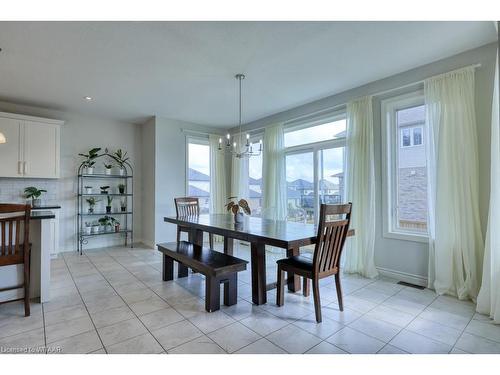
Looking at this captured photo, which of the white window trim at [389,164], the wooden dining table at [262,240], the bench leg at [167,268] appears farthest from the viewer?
the white window trim at [389,164]

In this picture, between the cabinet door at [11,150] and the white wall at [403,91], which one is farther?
the cabinet door at [11,150]

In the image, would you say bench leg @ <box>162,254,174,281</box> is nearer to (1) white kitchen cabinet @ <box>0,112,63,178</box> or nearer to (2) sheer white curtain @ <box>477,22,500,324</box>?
(1) white kitchen cabinet @ <box>0,112,63,178</box>

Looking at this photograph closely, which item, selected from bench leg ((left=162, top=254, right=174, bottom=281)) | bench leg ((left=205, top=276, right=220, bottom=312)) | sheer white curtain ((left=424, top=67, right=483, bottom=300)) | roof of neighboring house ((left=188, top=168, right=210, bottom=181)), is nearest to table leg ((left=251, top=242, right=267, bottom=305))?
bench leg ((left=205, top=276, right=220, bottom=312))

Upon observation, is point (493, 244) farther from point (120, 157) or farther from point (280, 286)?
point (120, 157)

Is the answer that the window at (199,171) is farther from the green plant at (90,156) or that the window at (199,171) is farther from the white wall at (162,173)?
the green plant at (90,156)

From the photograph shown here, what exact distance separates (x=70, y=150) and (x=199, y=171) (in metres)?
2.56

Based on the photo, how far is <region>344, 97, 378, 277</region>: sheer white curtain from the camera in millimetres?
3648

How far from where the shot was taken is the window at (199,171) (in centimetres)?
603

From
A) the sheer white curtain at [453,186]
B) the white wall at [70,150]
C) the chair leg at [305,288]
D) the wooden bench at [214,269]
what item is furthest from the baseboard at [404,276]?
the white wall at [70,150]

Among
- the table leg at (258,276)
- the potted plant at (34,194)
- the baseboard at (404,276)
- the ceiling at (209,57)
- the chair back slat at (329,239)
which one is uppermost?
the ceiling at (209,57)

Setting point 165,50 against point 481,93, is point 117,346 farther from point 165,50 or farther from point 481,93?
point 481,93

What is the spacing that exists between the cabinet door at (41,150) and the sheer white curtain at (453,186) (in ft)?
19.2

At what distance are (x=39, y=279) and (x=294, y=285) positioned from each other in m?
2.83
